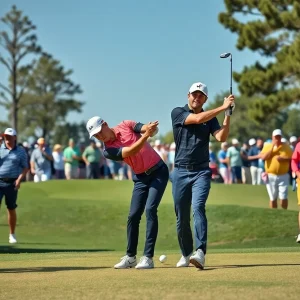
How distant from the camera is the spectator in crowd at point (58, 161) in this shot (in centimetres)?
3800

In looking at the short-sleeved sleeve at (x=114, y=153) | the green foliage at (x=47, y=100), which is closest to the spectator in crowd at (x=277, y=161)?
the short-sleeved sleeve at (x=114, y=153)

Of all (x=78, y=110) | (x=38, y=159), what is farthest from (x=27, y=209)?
(x=78, y=110)

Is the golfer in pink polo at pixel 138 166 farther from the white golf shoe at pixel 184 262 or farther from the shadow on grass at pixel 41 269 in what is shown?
the shadow on grass at pixel 41 269

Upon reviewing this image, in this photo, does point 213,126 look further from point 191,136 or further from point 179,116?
point 179,116

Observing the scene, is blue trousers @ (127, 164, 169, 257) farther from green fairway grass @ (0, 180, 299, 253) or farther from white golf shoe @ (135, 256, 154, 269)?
green fairway grass @ (0, 180, 299, 253)

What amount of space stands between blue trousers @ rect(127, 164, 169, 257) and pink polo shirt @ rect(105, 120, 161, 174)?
13 cm

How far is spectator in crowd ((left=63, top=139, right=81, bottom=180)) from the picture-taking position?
37656 mm

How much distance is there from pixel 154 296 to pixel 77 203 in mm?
17860

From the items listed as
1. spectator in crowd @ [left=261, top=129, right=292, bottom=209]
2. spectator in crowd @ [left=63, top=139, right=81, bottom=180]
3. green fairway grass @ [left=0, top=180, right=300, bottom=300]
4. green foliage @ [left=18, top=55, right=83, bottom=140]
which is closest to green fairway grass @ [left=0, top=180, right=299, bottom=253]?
green fairway grass @ [left=0, top=180, right=300, bottom=300]

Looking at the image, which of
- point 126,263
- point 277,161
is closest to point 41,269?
point 126,263

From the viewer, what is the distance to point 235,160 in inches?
1421

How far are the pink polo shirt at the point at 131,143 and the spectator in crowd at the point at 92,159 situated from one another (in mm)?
25009

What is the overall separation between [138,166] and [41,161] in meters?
21.0

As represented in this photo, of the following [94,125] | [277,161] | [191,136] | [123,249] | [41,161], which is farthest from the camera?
[41,161]
